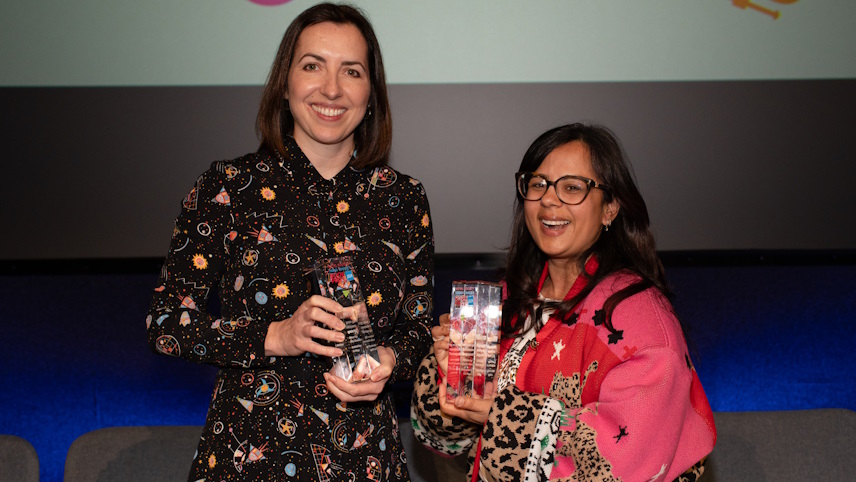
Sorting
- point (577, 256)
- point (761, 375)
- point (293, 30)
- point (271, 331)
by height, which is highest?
point (293, 30)

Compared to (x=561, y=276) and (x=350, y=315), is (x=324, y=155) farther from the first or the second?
(x=561, y=276)

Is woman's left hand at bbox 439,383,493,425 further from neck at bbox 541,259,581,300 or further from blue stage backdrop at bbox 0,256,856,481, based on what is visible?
blue stage backdrop at bbox 0,256,856,481

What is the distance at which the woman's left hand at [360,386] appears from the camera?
4.42ft

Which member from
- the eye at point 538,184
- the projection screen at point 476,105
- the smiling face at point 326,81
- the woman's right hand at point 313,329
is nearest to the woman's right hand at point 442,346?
the woman's right hand at point 313,329

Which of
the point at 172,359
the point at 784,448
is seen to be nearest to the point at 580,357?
the point at 784,448

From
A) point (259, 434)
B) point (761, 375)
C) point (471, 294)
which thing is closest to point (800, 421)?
point (761, 375)

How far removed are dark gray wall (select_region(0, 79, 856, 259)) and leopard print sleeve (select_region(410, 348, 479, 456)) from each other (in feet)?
4.54

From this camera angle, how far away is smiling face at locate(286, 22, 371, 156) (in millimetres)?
1509

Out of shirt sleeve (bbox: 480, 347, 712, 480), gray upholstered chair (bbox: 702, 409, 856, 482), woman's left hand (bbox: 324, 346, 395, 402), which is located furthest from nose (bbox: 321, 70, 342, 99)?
gray upholstered chair (bbox: 702, 409, 856, 482)

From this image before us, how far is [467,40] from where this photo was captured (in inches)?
117

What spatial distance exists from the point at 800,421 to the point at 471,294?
1701 millimetres

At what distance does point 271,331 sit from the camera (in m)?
1.40

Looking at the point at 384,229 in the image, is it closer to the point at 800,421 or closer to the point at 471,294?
the point at 471,294

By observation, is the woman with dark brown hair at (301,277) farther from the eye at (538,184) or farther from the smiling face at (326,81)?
the eye at (538,184)
